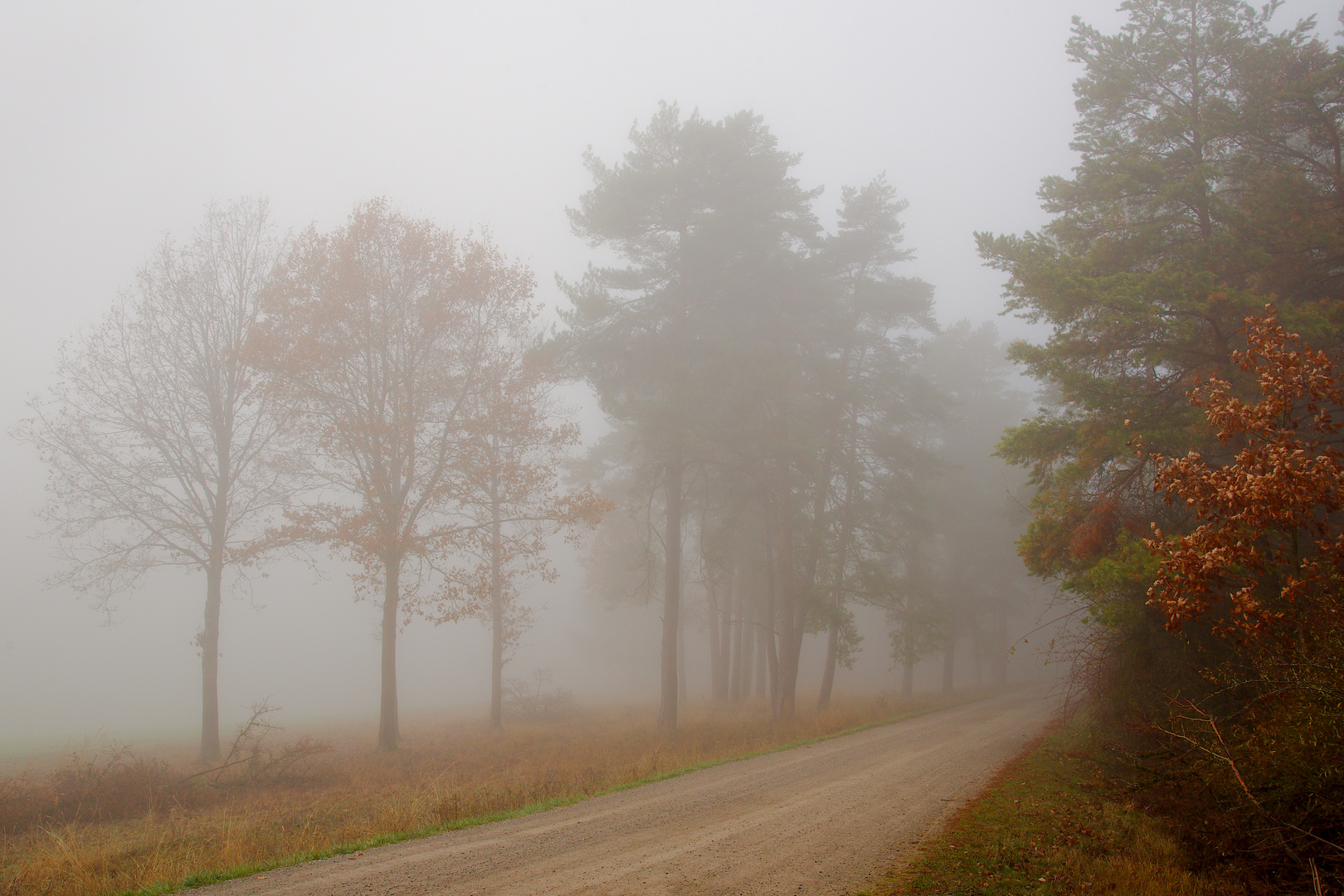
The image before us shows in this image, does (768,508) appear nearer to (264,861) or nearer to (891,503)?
(891,503)

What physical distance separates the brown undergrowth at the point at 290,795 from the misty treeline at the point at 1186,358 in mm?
7849

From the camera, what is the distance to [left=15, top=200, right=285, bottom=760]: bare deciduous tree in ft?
51.1

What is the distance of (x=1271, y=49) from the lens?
11.1 meters

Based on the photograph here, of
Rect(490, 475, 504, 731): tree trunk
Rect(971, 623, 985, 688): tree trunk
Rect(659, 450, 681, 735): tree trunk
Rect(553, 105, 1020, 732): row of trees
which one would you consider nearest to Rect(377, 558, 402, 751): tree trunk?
Rect(490, 475, 504, 731): tree trunk

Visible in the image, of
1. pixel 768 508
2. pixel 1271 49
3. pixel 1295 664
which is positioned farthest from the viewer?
pixel 768 508

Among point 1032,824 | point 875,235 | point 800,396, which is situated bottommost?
point 1032,824

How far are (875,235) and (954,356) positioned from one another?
56.8 ft

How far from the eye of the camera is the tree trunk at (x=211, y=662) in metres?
15.7

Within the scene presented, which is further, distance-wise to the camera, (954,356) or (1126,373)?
(954,356)

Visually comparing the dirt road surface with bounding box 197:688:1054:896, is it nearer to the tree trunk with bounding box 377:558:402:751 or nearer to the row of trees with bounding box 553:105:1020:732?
the row of trees with bounding box 553:105:1020:732

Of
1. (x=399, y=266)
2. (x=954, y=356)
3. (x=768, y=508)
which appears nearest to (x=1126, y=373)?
(x=768, y=508)

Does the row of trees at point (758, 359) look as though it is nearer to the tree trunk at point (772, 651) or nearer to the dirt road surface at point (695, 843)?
the tree trunk at point (772, 651)

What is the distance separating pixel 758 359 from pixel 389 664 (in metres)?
13.4

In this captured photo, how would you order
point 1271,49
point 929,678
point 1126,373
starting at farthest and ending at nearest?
point 929,678, point 1126,373, point 1271,49
